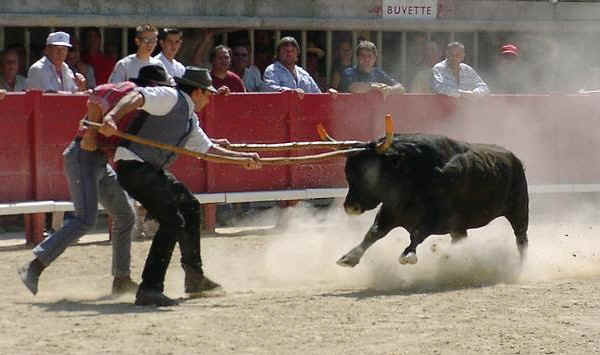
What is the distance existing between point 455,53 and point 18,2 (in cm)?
432

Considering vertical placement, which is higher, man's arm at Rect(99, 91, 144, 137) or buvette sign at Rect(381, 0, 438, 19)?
buvette sign at Rect(381, 0, 438, 19)

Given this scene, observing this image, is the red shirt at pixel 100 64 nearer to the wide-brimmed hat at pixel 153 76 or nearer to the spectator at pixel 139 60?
the spectator at pixel 139 60

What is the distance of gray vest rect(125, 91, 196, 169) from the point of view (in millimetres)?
7895

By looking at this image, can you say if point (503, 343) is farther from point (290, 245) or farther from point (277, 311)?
point (290, 245)

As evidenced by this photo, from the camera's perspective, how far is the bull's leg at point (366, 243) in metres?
8.77

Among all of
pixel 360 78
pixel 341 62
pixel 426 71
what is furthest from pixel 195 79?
pixel 341 62

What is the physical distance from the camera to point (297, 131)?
12.3 meters

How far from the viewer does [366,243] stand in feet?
29.3

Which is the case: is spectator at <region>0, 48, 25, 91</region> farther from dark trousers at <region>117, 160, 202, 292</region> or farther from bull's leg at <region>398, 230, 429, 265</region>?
bull's leg at <region>398, 230, 429, 265</region>

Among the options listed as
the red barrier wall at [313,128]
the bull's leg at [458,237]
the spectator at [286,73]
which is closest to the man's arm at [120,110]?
the bull's leg at [458,237]

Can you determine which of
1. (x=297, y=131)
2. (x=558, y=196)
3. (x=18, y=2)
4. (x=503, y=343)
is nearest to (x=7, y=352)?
(x=503, y=343)

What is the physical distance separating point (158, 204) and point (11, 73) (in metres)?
4.36

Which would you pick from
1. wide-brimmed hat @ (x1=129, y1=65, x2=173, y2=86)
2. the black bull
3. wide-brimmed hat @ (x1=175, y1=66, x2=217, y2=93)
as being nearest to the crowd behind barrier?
the black bull

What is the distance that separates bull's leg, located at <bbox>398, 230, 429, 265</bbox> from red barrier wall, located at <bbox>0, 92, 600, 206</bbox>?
131 inches
